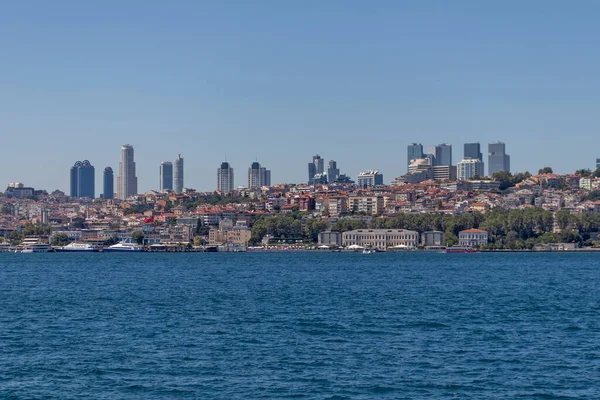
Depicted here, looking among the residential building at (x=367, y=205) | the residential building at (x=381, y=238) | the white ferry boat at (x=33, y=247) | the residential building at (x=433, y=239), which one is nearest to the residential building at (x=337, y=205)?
the residential building at (x=367, y=205)

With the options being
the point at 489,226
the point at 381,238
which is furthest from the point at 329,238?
the point at 489,226

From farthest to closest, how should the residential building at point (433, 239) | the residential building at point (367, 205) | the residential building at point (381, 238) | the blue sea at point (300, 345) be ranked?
1. the residential building at point (367, 205)
2. the residential building at point (381, 238)
3. the residential building at point (433, 239)
4. the blue sea at point (300, 345)

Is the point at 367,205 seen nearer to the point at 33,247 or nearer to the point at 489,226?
the point at 489,226

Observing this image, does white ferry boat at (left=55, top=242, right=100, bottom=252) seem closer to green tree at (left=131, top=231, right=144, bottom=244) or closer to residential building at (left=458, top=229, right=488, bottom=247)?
green tree at (left=131, top=231, right=144, bottom=244)

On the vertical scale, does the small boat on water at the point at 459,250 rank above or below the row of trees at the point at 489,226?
below

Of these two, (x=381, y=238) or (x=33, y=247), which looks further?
(x=381, y=238)

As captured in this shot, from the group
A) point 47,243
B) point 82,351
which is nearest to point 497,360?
point 82,351

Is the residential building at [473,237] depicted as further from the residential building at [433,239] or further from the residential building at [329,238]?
the residential building at [329,238]
